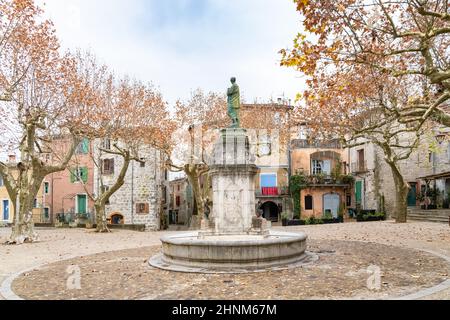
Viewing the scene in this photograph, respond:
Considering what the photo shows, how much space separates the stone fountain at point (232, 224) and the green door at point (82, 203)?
1233 inches

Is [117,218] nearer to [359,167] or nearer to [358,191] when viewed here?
[358,191]

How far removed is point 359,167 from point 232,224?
3193cm

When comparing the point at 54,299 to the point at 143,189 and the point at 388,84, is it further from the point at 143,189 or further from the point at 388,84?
the point at 143,189

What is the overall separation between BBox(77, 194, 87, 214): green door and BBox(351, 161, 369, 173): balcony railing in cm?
2964

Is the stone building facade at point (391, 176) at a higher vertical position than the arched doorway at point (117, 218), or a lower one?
higher

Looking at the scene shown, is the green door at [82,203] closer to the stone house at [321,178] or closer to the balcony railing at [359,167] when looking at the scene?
the stone house at [321,178]

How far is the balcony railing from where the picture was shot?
41000 millimetres

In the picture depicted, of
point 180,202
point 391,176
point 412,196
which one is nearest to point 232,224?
point 391,176

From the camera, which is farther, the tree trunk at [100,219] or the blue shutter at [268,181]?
the blue shutter at [268,181]

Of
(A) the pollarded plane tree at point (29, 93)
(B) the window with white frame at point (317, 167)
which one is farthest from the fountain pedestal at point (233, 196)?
(B) the window with white frame at point (317, 167)

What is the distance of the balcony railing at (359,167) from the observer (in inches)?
1614

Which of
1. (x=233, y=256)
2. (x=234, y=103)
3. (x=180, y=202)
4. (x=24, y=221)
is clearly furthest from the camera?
(x=180, y=202)

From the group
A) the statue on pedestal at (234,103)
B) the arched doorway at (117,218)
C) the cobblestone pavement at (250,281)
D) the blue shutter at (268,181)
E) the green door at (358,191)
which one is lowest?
the arched doorway at (117,218)

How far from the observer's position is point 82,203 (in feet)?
139
